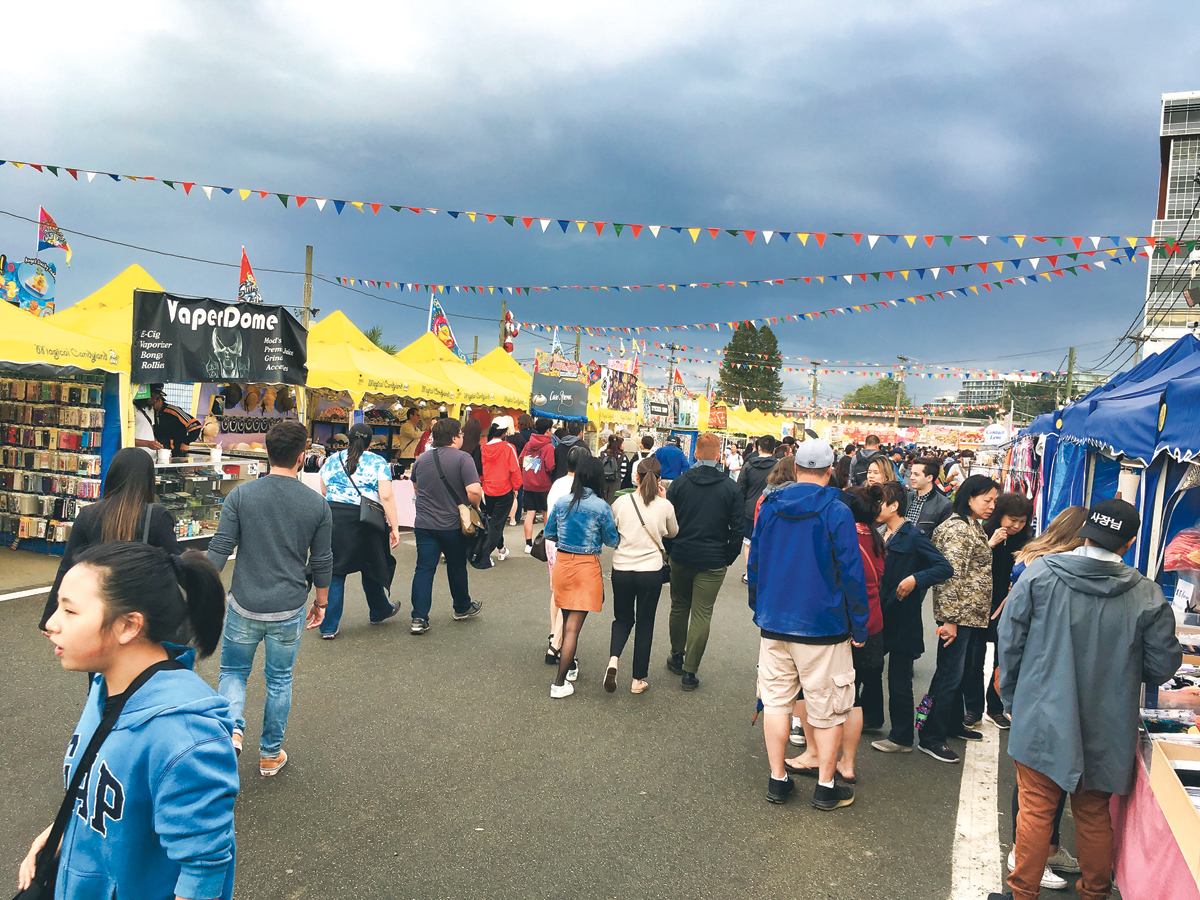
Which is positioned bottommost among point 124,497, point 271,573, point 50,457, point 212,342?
point 271,573

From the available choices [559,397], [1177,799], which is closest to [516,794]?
[1177,799]

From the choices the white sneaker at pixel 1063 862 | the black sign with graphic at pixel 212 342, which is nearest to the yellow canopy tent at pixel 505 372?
the black sign with graphic at pixel 212 342

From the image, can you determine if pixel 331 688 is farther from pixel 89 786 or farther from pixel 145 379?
pixel 145 379

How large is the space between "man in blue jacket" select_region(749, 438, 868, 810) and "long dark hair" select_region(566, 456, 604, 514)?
1.58 m

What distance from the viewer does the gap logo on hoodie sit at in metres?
1.42

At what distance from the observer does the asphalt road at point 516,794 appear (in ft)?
9.55

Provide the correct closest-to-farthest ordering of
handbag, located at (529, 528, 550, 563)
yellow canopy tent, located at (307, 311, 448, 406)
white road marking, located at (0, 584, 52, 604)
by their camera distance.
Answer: handbag, located at (529, 528, 550, 563), white road marking, located at (0, 584, 52, 604), yellow canopy tent, located at (307, 311, 448, 406)

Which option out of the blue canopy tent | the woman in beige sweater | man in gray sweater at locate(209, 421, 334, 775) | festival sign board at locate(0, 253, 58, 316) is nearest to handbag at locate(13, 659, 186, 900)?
man in gray sweater at locate(209, 421, 334, 775)

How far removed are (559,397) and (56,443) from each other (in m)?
11.1

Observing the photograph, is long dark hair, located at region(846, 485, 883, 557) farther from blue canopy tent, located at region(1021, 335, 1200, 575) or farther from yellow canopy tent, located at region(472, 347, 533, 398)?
yellow canopy tent, located at region(472, 347, 533, 398)

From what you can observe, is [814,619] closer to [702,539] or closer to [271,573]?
[702,539]

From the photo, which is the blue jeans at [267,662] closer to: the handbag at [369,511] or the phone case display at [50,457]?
the handbag at [369,511]

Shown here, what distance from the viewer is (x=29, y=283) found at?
1342cm

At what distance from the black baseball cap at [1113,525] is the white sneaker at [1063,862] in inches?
61.8
